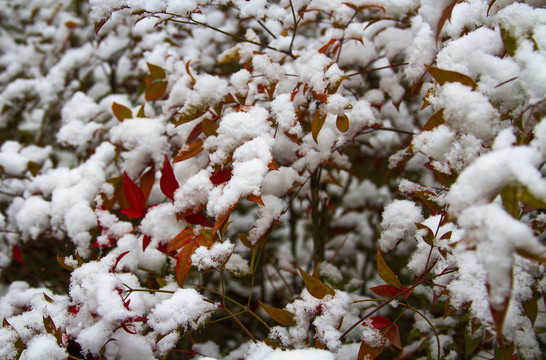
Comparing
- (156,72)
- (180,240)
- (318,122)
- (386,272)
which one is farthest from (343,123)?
(156,72)

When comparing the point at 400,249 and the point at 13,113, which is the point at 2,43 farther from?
the point at 400,249

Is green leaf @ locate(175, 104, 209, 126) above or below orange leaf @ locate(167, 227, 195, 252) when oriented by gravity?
above

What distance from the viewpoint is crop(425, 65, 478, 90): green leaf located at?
1.91ft

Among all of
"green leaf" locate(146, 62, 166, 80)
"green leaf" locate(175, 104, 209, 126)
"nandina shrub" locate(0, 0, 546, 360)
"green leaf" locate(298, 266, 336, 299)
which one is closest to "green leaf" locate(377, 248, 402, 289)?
"nandina shrub" locate(0, 0, 546, 360)

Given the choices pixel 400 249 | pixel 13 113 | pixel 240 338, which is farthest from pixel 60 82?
pixel 400 249

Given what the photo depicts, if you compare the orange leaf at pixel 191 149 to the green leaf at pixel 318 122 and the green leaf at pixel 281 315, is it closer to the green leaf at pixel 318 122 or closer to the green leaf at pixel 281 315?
the green leaf at pixel 318 122

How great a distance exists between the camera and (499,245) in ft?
1.42

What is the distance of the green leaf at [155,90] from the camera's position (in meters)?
1.09

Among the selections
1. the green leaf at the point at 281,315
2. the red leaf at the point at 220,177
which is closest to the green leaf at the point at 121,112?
the red leaf at the point at 220,177

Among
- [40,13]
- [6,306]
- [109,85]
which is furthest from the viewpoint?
[40,13]

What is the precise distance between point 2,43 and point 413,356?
8.44 feet

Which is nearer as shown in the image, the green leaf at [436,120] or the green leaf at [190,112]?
the green leaf at [436,120]

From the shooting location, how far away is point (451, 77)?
59 centimetres

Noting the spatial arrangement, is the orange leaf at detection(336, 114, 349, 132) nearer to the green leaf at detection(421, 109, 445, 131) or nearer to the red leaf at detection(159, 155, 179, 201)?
the green leaf at detection(421, 109, 445, 131)
